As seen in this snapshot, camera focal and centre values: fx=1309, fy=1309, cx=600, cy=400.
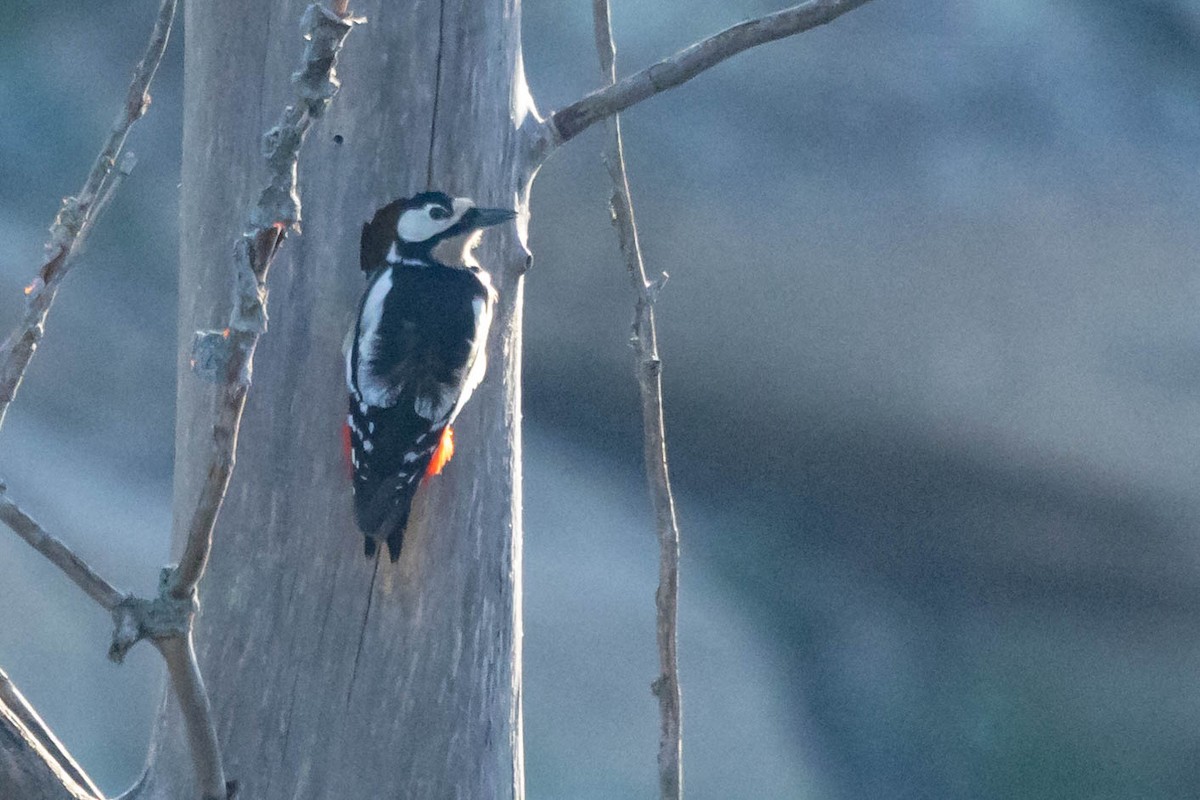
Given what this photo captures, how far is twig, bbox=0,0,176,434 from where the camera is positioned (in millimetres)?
685

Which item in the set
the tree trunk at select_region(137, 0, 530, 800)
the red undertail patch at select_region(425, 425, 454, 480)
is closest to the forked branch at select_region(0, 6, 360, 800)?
the tree trunk at select_region(137, 0, 530, 800)

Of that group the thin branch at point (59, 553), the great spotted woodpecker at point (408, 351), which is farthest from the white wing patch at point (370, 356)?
the thin branch at point (59, 553)

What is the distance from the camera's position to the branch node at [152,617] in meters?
0.50

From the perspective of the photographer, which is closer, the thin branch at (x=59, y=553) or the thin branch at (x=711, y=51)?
the thin branch at (x=59, y=553)

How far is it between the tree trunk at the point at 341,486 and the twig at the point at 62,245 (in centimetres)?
6

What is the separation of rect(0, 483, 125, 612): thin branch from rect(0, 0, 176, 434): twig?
148 millimetres

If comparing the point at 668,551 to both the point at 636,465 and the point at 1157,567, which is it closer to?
the point at 636,465

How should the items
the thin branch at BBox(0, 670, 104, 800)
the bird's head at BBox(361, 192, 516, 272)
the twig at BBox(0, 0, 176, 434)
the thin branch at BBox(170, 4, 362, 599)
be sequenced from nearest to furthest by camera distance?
1. the thin branch at BBox(170, 4, 362, 599)
2. the thin branch at BBox(0, 670, 104, 800)
3. the twig at BBox(0, 0, 176, 434)
4. the bird's head at BBox(361, 192, 516, 272)

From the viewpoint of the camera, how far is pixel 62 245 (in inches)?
26.9

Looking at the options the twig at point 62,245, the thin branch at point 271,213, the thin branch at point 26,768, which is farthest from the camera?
the twig at point 62,245

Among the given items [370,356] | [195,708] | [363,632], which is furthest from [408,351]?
[195,708]

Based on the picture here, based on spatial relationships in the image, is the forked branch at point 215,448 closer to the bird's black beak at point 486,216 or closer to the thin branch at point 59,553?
the thin branch at point 59,553

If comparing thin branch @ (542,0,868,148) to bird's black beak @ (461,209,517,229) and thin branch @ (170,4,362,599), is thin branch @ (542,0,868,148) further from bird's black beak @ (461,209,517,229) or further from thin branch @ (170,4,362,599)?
thin branch @ (170,4,362,599)

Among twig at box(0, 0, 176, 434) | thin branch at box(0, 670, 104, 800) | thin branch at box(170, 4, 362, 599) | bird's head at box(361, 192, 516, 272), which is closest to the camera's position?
thin branch at box(170, 4, 362, 599)
